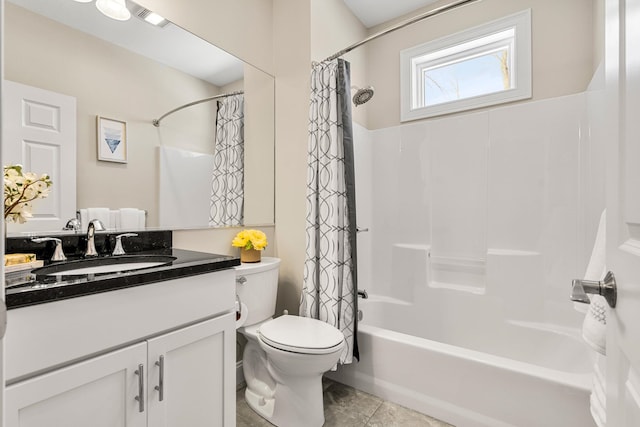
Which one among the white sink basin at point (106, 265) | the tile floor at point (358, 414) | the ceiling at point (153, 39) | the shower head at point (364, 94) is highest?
the ceiling at point (153, 39)

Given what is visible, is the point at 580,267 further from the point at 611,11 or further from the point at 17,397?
the point at 17,397

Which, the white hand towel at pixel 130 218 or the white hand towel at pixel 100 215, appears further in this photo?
the white hand towel at pixel 130 218

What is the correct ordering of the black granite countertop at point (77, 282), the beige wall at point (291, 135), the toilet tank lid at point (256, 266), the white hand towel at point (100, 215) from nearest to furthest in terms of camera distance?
1. the black granite countertop at point (77, 282)
2. the white hand towel at point (100, 215)
3. the toilet tank lid at point (256, 266)
4. the beige wall at point (291, 135)

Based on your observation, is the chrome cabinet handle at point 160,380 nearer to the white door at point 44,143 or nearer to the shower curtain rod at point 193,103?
the white door at point 44,143

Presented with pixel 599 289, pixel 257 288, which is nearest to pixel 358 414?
pixel 257 288

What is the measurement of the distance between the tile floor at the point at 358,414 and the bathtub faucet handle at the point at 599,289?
1.25m

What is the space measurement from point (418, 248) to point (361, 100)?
47.4 inches

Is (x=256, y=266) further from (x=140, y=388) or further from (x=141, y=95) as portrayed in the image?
(x=141, y=95)

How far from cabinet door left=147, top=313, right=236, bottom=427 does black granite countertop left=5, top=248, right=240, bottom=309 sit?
0.66 ft

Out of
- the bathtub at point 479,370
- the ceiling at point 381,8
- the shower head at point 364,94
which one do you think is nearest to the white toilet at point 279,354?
the bathtub at point 479,370

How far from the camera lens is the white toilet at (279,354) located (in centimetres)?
142

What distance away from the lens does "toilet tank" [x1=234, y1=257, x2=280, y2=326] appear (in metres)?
1.65

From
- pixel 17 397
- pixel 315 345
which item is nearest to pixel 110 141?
pixel 17 397

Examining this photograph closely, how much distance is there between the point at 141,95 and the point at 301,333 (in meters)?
1.40
